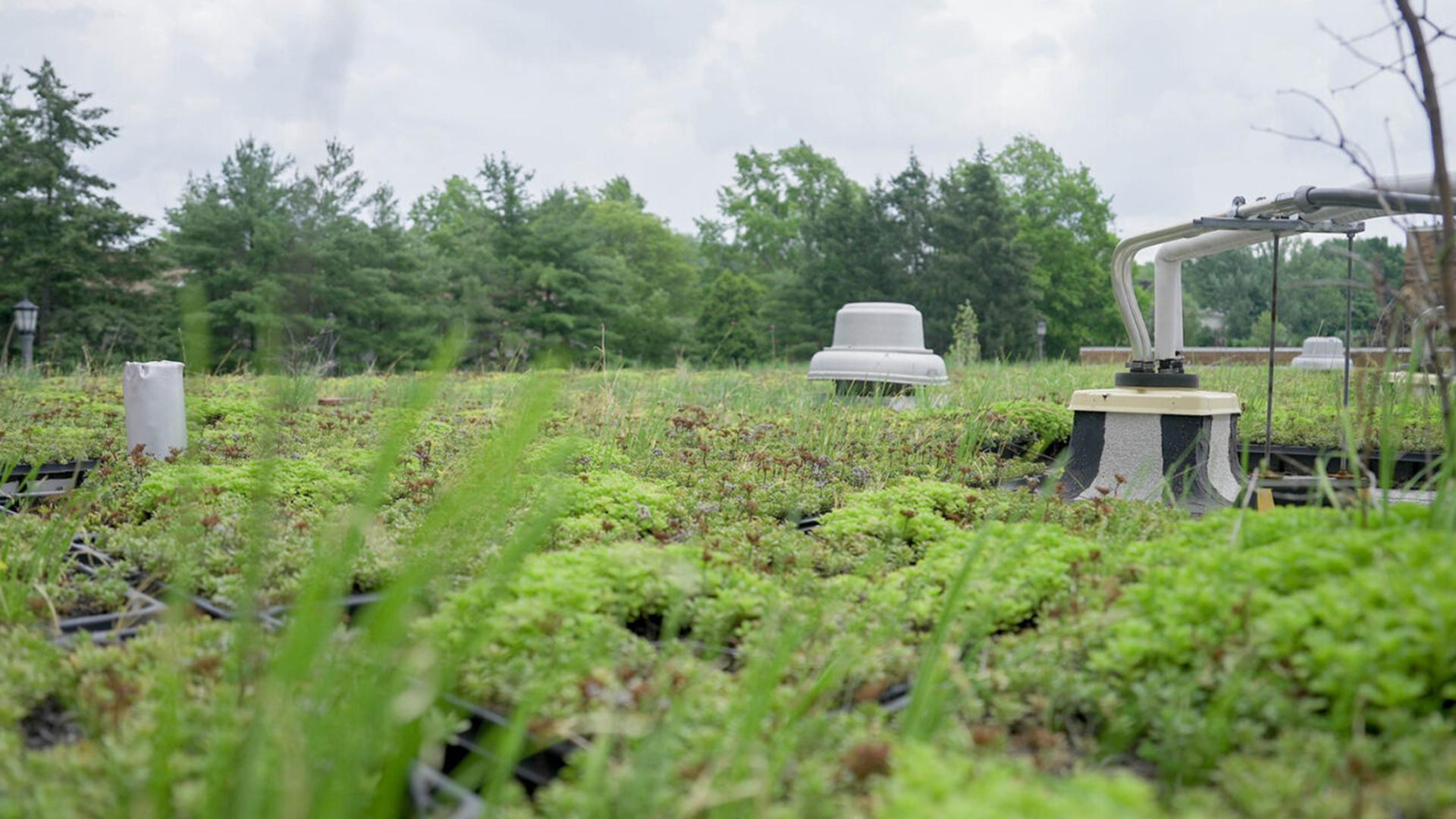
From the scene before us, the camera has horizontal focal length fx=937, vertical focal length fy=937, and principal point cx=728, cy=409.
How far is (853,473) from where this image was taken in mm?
4258

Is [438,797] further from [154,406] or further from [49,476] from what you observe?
[49,476]

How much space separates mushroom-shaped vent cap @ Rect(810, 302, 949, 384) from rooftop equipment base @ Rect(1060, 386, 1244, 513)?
358 cm

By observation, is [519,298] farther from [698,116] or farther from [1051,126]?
[1051,126]

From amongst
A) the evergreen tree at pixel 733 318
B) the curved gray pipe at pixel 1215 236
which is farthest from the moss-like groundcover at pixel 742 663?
the evergreen tree at pixel 733 318

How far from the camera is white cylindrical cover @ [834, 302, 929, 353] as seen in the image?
7719 millimetres

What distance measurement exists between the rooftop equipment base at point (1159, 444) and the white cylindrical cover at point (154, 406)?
401 centimetres

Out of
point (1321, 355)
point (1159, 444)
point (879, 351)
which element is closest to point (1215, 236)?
point (1159, 444)

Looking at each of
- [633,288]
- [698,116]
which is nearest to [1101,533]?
[633,288]

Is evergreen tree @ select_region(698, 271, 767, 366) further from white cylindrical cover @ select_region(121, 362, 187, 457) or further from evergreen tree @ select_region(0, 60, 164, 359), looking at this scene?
white cylindrical cover @ select_region(121, 362, 187, 457)

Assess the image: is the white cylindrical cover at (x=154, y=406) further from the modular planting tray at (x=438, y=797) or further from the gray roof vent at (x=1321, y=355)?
the gray roof vent at (x=1321, y=355)

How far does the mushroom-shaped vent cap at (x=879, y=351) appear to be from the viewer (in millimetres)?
7324

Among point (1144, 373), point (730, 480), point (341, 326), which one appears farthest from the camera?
point (341, 326)

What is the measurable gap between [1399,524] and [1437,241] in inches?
54.3

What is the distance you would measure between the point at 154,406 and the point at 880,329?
17.1ft
